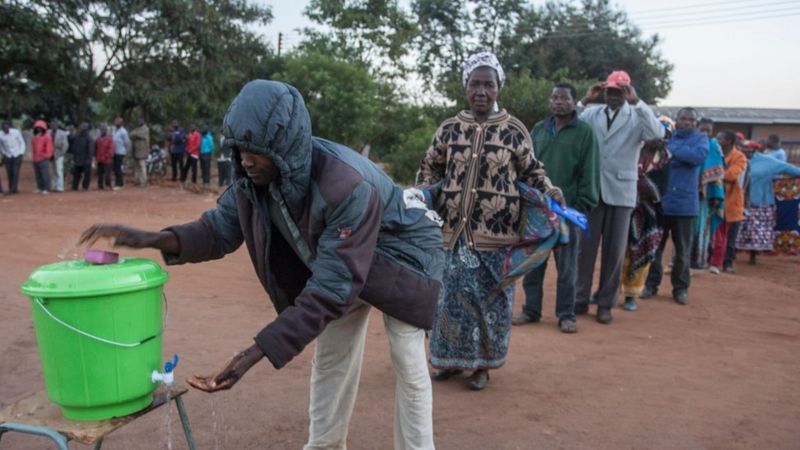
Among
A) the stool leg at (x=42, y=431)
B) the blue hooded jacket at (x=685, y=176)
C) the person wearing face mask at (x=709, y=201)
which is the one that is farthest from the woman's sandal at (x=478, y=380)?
the person wearing face mask at (x=709, y=201)

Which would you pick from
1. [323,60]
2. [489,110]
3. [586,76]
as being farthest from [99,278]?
[586,76]

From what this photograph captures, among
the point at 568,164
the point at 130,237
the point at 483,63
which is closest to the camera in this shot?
the point at 130,237

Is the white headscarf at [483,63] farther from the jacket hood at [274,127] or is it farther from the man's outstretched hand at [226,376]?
the man's outstretched hand at [226,376]

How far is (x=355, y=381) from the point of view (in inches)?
117

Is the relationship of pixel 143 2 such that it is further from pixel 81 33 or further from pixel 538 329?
pixel 538 329

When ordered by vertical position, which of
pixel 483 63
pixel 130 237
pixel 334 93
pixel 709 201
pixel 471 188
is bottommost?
pixel 709 201

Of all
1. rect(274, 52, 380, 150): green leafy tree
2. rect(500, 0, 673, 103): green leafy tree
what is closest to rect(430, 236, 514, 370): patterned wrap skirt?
rect(274, 52, 380, 150): green leafy tree

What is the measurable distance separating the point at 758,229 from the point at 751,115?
1554cm

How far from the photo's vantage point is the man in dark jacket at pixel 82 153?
1619 cm

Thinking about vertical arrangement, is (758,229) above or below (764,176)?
below

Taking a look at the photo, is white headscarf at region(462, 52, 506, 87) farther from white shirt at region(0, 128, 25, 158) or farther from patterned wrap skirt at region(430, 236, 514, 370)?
white shirt at region(0, 128, 25, 158)

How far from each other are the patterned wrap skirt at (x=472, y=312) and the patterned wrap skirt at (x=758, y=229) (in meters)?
7.26

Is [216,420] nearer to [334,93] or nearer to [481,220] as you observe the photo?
[481,220]

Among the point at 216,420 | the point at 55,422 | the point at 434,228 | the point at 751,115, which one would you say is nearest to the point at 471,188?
the point at 434,228
